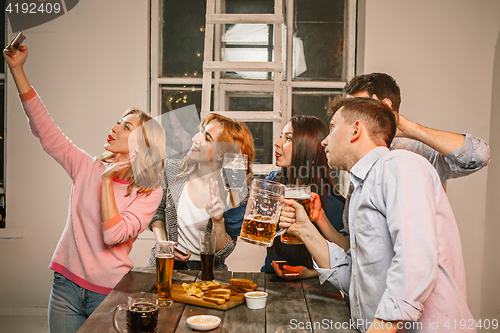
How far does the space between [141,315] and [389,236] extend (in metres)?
0.77

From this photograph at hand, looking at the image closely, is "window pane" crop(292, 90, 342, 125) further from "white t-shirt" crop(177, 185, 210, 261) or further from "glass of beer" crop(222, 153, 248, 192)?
"white t-shirt" crop(177, 185, 210, 261)

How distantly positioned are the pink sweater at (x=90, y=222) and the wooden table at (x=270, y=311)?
0.55 feet

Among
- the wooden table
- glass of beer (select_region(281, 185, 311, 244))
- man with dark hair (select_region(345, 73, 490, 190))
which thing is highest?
man with dark hair (select_region(345, 73, 490, 190))

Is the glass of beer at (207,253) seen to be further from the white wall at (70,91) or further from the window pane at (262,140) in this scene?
the white wall at (70,91)

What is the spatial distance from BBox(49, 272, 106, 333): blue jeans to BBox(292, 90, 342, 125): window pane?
2238mm

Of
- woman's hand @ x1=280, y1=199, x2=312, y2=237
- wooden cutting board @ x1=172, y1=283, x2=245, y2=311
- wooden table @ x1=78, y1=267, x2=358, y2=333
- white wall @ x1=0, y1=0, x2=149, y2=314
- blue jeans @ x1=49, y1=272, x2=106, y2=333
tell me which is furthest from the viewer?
white wall @ x1=0, y1=0, x2=149, y2=314

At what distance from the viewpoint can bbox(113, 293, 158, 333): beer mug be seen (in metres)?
1.14

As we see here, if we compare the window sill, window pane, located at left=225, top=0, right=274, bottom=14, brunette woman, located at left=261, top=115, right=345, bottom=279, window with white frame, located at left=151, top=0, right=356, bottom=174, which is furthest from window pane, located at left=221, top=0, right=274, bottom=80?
the window sill

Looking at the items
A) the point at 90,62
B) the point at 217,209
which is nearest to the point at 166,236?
the point at 217,209

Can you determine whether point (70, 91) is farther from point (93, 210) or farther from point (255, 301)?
point (255, 301)

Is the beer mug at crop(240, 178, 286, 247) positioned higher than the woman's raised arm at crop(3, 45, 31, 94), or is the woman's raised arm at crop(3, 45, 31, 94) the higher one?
the woman's raised arm at crop(3, 45, 31, 94)

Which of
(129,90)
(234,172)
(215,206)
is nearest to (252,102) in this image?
(129,90)

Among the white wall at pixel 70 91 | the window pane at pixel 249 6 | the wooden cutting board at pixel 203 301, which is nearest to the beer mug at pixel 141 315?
the wooden cutting board at pixel 203 301

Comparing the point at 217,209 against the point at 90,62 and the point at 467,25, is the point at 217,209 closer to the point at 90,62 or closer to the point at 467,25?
the point at 90,62
